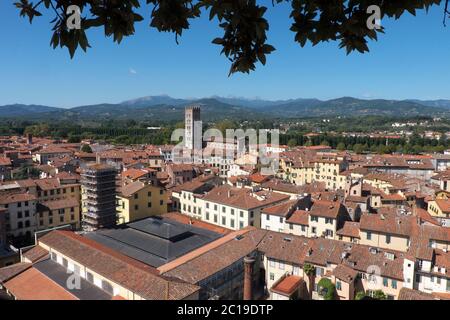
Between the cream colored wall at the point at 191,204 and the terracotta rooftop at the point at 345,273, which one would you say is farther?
the cream colored wall at the point at 191,204

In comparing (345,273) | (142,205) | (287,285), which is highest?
(142,205)

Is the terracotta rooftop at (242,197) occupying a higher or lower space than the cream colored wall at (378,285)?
higher

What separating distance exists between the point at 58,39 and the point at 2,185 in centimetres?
3980

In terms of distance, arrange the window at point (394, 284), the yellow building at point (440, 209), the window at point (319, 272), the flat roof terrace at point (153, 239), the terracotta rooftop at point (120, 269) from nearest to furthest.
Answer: the terracotta rooftop at point (120, 269) → the window at point (394, 284) → the window at point (319, 272) → the flat roof terrace at point (153, 239) → the yellow building at point (440, 209)

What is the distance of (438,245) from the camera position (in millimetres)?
23438

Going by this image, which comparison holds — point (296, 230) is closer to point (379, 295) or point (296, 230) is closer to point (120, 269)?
point (379, 295)

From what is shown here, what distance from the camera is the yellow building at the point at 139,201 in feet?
111

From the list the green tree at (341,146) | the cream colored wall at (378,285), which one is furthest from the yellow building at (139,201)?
the green tree at (341,146)

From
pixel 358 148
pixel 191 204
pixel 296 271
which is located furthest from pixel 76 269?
pixel 358 148

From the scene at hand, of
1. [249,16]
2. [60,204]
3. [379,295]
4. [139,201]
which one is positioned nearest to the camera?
[249,16]

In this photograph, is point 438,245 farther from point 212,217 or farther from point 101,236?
point 101,236

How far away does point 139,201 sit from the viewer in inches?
1356

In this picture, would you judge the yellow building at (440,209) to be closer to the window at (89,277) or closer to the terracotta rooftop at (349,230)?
the terracotta rooftop at (349,230)
